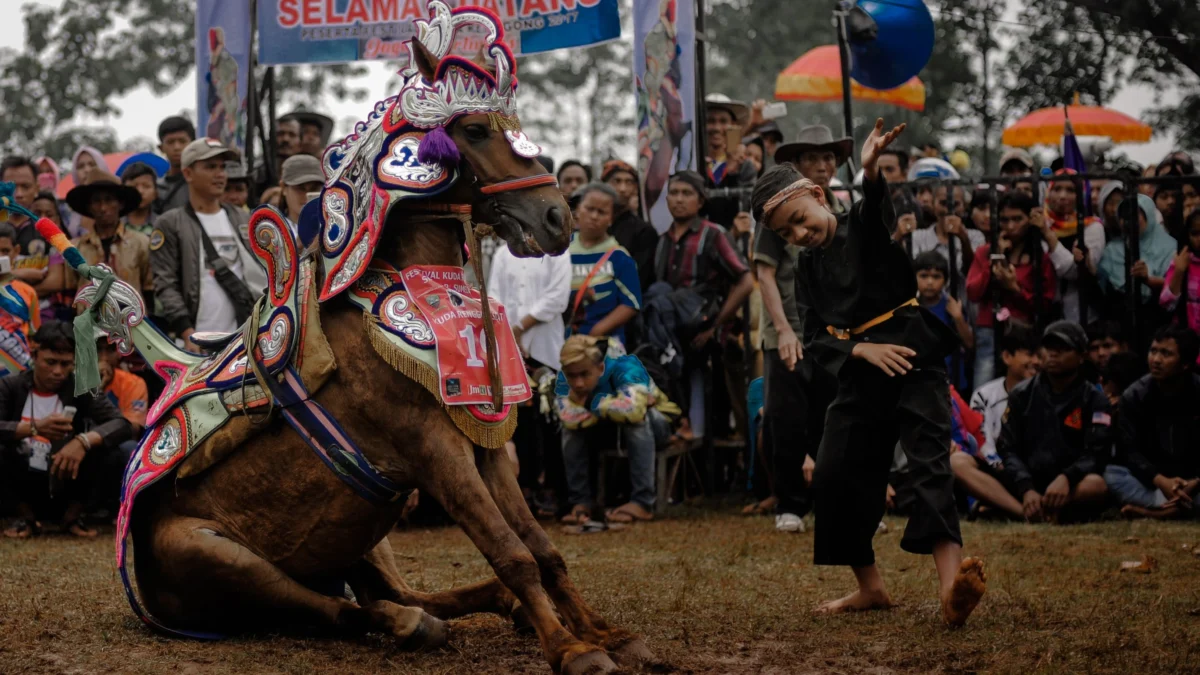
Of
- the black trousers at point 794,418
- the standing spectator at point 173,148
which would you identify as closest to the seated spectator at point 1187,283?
the black trousers at point 794,418

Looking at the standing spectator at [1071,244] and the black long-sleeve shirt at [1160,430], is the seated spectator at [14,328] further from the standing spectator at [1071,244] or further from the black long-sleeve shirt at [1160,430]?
the black long-sleeve shirt at [1160,430]

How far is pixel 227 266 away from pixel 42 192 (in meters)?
2.43

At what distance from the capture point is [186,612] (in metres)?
5.65

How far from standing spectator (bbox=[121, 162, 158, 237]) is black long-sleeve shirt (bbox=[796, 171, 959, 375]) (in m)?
6.14

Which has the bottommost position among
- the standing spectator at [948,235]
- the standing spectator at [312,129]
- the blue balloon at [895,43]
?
the standing spectator at [948,235]

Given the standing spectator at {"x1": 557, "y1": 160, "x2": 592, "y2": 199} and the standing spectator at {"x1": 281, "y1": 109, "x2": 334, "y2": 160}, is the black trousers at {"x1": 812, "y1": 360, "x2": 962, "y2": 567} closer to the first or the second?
the standing spectator at {"x1": 557, "y1": 160, "x2": 592, "y2": 199}

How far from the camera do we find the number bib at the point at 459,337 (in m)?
5.17

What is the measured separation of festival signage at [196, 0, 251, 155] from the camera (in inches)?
440

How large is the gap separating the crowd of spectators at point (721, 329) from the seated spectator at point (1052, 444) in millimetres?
14

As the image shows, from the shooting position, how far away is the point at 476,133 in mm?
5230

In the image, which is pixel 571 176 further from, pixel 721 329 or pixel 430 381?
pixel 430 381

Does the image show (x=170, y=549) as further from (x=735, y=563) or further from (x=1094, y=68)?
(x=1094, y=68)

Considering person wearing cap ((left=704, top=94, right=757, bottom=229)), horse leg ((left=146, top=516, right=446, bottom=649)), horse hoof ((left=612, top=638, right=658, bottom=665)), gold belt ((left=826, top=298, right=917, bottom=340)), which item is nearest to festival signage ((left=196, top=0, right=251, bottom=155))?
person wearing cap ((left=704, top=94, right=757, bottom=229))

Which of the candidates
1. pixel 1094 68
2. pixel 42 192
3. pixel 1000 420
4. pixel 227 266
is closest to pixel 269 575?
pixel 227 266
